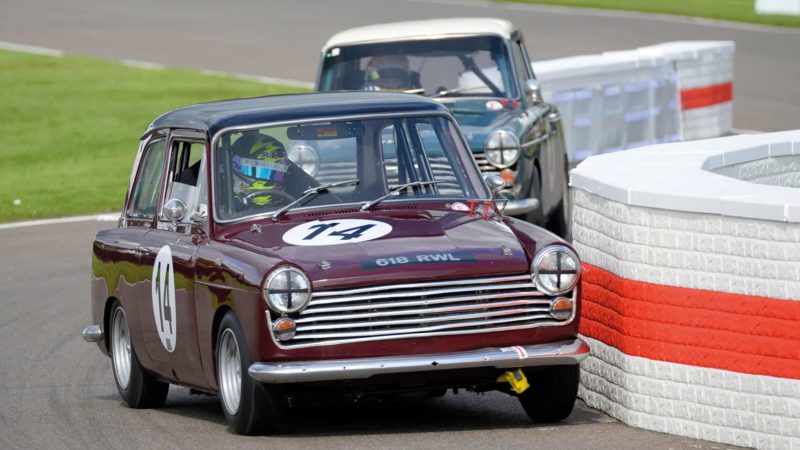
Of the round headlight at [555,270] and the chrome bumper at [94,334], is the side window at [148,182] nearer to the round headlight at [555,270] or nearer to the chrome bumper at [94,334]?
the chrome bumper at [94,334]

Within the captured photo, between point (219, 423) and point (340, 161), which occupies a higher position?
point (340, 161)

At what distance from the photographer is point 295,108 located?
9.43 meters

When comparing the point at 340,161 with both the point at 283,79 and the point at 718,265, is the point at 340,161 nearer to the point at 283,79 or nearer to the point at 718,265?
the point at 718,265

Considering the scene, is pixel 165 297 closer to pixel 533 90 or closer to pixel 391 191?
pixel 391 191

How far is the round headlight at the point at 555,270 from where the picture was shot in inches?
331

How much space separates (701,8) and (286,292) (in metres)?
34.5

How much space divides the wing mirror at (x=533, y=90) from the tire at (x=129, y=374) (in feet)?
19.1

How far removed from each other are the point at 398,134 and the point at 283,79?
73.0ft

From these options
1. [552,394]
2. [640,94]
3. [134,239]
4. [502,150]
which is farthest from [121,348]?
[640,94]

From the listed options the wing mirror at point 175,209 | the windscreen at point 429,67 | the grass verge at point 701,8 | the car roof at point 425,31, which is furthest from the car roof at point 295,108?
the grass verge at point 701,8

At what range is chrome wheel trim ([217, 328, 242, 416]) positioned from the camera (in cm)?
848

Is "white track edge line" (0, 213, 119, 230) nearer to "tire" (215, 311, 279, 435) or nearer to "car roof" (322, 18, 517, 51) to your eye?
"car roof" (322, 18, 517, 51)

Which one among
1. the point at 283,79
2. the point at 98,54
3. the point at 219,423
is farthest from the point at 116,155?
the point at 219,423

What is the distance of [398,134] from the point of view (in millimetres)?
9523
